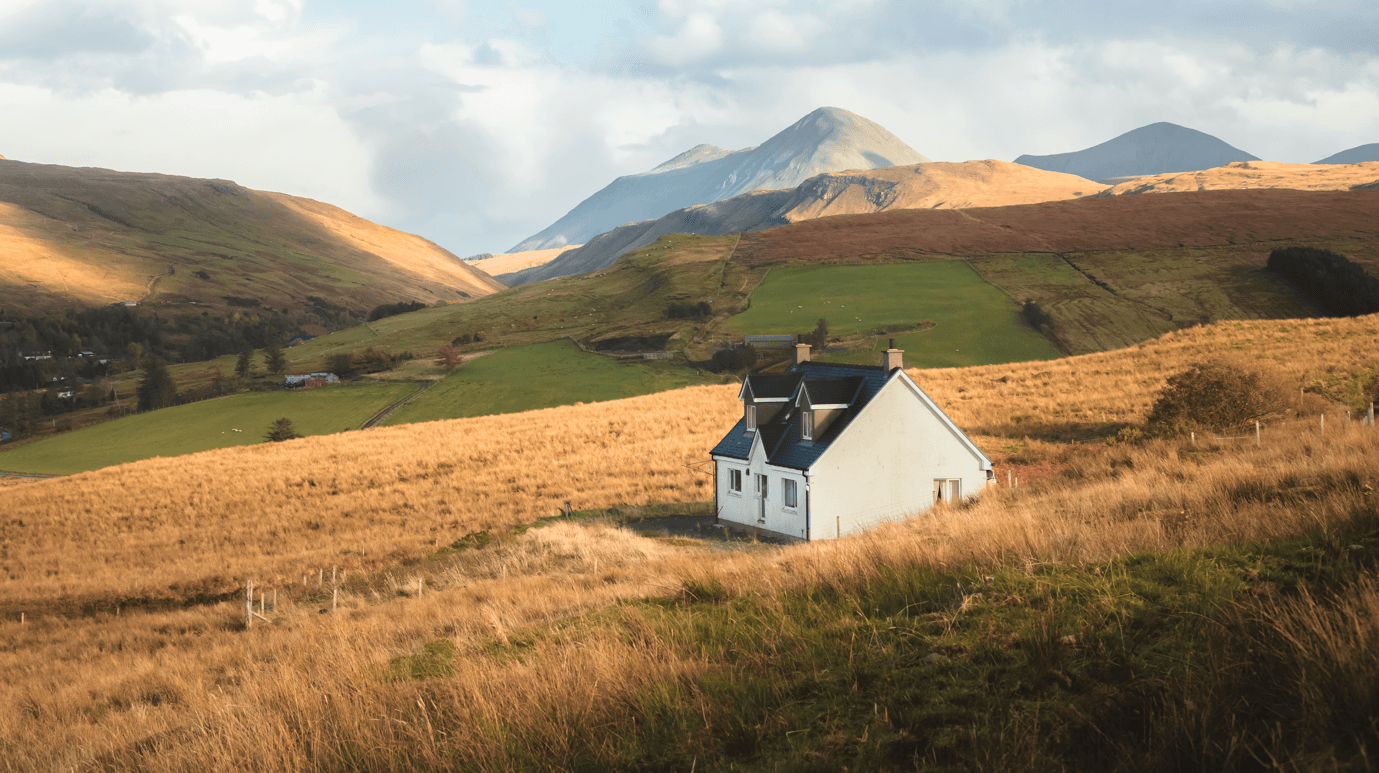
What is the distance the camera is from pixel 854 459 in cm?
2638

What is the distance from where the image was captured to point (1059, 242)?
128 metres

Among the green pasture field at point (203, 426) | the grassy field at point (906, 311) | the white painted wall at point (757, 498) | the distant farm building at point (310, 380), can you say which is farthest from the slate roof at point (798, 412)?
the distant farm building at point (310, 380)

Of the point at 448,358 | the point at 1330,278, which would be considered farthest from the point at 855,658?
the point at 1330,278

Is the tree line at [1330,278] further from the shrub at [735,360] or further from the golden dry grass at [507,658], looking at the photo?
the golden dry grass at [507,658]

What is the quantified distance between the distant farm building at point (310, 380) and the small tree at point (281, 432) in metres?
25.1

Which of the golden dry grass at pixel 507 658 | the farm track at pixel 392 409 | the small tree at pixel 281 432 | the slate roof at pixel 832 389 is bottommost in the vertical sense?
the small tree at pixel 281 432

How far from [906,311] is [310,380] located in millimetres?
86324

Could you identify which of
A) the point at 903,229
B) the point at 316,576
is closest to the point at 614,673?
the point at 316,576

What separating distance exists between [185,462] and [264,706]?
62.4 meters

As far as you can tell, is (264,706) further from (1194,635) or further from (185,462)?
(185,462)

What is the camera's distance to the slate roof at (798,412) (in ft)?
87.5

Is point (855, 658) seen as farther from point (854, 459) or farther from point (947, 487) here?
point (947, 487)

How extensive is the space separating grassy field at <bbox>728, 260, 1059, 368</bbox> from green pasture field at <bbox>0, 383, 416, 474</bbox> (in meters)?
52.5

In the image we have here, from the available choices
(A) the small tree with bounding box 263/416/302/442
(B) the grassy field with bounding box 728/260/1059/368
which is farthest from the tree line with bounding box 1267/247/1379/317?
(A) the small tree with bounding box 263/416/302/442
